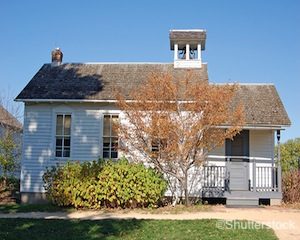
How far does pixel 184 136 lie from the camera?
15.1 m

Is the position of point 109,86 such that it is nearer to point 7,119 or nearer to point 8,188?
point 8,188

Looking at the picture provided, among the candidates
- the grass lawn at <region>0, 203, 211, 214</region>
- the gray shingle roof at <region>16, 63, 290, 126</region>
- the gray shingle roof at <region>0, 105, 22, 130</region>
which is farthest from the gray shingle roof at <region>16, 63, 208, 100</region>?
the gray shingle roof at <region>0, 105, 22, 130</region>

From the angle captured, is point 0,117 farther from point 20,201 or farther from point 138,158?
point 138,158

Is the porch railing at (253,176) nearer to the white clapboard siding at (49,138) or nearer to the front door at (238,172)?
the front door at (238,172)

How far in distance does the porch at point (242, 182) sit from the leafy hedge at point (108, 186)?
9.78ft

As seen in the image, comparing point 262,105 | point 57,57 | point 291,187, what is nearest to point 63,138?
point 57,57

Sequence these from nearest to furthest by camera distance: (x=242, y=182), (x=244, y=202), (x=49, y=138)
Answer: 1. (x=244, y=202)
2. (x=242, y=182)
3. (x=49, y=138)

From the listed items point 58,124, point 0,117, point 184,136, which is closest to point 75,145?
point 58,124

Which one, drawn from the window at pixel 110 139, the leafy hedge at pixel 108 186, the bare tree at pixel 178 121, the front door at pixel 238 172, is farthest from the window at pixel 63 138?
the front door at pixel 238 172

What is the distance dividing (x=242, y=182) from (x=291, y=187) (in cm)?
221

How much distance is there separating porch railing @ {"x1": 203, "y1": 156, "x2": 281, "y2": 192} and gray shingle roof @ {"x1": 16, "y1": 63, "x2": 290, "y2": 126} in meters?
1.99

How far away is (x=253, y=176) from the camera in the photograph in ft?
55.2

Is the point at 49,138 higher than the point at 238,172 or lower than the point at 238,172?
higher

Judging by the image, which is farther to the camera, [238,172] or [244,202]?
[238,172]
